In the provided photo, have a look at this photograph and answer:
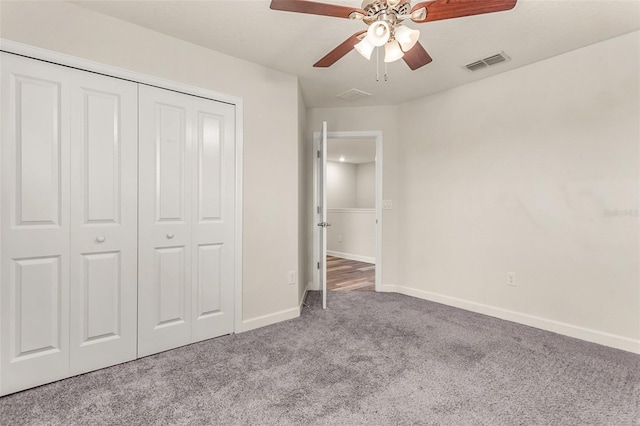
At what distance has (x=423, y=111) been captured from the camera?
3588 mm

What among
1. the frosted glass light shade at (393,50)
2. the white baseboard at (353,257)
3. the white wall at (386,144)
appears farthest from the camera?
the white baseboard at (353,257)

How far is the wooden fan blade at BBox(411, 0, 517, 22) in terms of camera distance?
1.38 meters

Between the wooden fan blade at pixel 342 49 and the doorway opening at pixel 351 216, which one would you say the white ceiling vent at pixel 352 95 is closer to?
the doorway opening at pixel 351 216

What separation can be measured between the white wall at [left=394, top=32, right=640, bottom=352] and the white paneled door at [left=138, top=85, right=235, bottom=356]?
7.52 ft

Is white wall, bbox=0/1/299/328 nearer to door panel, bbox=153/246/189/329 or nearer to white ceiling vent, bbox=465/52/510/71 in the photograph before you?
door panel, bbox=153/246/189/329

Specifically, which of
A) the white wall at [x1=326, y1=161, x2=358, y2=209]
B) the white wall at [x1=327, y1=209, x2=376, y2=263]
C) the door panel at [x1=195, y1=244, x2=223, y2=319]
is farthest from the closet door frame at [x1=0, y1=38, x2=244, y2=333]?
the white wall at [x1=326, y1=161, x2=358, y2=209]

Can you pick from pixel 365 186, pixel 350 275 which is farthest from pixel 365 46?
pixel 365 186

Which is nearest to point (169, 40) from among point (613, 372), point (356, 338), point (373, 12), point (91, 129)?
point (91, 129)

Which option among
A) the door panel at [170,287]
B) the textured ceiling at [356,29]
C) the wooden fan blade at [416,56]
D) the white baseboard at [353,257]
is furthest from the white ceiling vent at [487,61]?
the white baseboard at [353,257]

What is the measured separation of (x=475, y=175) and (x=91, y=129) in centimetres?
334

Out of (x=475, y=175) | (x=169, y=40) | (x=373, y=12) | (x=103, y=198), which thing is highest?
(x=169, y=40)

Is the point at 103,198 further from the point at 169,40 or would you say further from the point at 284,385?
the point at 284,385

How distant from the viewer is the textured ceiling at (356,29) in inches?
76.4

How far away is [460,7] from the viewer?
1426 mm
